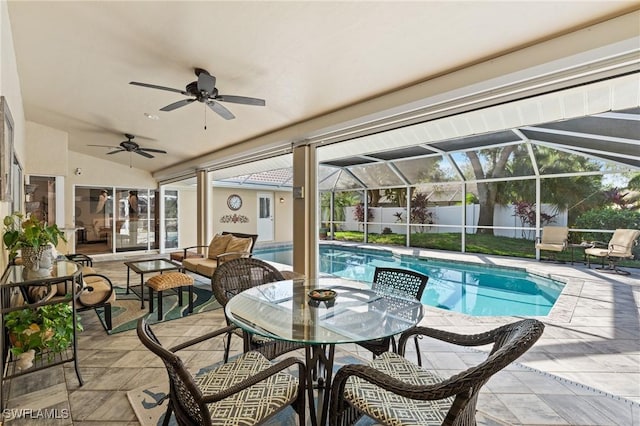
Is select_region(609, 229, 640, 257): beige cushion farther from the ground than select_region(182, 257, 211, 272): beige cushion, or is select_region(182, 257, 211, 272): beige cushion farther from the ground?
select_region(609, 229, 640, 257): beige cushion

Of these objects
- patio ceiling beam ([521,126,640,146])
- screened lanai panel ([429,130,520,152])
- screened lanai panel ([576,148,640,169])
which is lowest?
screened lanai panel ([576,148,640,169])

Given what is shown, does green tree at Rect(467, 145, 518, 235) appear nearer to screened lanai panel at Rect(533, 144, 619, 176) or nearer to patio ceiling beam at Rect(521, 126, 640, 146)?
screened lanai panel at Rect(533, 144, 619, 176)

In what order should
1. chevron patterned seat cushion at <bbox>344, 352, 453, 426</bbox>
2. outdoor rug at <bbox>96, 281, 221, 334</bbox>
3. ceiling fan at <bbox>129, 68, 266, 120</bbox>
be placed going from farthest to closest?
1. outdoor rug at <bbox>96, 281, 221, 334</bbox>
2. ceiling fan at <bbox>129, 68, 266, 120</bbox>
3. chevron patterned seat cushion at <bbox>344, 352, 453, 426</bbox>

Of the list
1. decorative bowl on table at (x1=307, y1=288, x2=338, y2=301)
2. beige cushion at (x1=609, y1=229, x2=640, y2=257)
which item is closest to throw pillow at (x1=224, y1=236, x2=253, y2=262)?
decorative bowl on table at (x1=307, y1=288, x2=338, y2=301)

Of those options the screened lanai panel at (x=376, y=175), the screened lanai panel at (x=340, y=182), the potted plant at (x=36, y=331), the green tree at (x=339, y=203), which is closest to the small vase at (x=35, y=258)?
the potted plant at (x=36, y=331)

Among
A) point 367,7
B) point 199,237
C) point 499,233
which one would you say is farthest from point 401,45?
point 499,233

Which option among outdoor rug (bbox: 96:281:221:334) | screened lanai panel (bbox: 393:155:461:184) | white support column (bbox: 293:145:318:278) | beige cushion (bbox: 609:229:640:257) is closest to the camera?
outdoor rug (bbox: 96:281:221:334)

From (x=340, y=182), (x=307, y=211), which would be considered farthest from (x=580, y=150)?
(x=340, y=182)

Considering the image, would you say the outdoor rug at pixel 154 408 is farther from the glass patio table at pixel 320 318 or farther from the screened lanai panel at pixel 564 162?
the screened lanai panel at pixel 564 162

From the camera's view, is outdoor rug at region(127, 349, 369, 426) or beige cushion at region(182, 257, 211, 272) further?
beige cushion at region(182, 257, 211, 272)

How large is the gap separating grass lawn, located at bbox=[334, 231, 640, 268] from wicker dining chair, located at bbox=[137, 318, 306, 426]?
867cm

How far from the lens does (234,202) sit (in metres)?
11.2

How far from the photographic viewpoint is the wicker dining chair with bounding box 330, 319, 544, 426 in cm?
116

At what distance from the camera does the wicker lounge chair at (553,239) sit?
7303 millimetres
